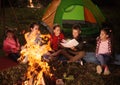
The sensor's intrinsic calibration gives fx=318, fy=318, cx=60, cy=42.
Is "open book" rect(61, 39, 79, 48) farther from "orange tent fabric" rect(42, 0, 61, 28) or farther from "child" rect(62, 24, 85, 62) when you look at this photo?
"orange tent fabric" rect(42, 0, 61, 28)

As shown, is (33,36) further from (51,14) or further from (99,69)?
(51,14)

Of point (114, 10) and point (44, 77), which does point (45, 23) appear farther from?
point (114, 10)

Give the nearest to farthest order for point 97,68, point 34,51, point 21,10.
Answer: point 34,51
point 97,68
point 21,10

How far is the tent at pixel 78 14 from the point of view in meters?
10.0

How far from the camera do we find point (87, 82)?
677cm

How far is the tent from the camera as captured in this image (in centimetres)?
1004

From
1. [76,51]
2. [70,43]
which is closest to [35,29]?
[70,43]

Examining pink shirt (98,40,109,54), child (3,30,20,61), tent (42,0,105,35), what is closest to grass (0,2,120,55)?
tent (42,0,105,35)

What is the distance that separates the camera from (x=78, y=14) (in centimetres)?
1148

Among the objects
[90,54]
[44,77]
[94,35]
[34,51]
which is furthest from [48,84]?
[94,35]

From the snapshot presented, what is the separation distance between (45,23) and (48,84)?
4994 mm

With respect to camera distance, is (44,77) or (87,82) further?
(87,82)

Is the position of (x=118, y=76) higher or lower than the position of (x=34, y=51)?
lower

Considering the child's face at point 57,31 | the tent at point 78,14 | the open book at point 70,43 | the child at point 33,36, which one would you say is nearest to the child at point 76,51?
the open book at point 70,43
